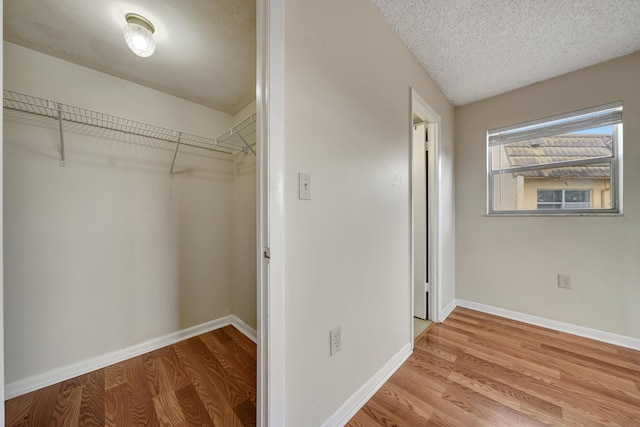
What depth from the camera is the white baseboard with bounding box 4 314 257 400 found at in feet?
4.84

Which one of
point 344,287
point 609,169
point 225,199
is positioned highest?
point 609,169

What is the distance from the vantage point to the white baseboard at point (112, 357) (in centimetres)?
147

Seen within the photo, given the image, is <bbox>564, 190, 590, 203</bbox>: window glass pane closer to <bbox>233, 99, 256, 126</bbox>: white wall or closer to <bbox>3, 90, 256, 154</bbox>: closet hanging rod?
<bbox>3, 90, 256, 154</bbox>: closet hanging rod

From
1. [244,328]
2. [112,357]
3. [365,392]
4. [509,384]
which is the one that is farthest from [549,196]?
[112,357]

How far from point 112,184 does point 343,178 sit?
5.70ft

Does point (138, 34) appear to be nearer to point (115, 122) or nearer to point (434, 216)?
point (115, 122)

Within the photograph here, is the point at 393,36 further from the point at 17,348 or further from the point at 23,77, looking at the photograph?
the point at 17,348

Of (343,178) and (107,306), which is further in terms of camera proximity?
(107,306)

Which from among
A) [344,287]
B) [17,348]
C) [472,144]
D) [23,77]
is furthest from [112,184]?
[472,144]

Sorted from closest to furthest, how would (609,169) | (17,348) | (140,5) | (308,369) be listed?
(308,369), (140,5), (17,348), (609,169)

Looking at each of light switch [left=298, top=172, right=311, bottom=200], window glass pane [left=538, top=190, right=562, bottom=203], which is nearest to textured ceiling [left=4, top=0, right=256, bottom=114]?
light switch [left=298, top=172, right=311, bottom=200]

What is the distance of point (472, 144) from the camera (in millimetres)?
2678

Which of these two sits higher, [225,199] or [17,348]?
[225,199]

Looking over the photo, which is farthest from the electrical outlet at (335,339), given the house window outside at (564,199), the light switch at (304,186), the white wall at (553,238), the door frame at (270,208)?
the house window outside at (564,199)
